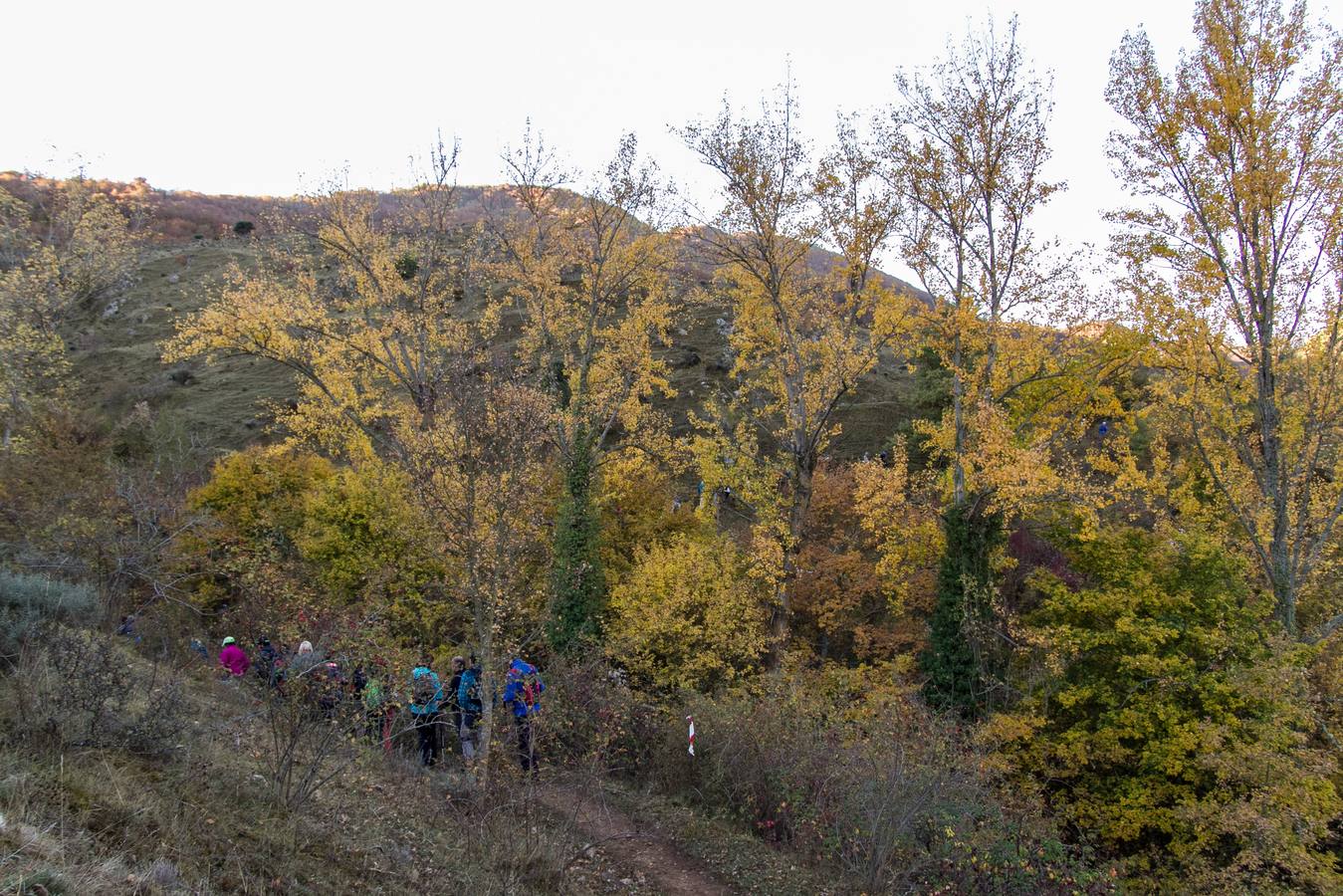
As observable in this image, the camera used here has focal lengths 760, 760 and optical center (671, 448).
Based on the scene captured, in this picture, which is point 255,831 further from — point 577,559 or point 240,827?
point 577,559

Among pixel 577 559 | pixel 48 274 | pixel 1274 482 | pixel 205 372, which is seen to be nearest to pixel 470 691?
pixel 577 559

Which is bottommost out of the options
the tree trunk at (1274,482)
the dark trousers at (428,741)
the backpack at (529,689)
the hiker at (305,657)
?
the dark trousers at (428,741)

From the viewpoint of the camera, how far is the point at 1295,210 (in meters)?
14.0

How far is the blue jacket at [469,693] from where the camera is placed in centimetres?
1037

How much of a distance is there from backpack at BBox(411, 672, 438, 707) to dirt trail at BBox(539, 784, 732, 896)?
1.89 metres

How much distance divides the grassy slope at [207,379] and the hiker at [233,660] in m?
22.0

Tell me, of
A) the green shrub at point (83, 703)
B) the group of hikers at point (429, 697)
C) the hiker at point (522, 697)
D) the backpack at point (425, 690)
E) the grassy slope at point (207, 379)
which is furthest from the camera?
the grassy slope at point (207, 379)

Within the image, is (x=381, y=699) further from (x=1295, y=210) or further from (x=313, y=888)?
(x=1295, y=210)

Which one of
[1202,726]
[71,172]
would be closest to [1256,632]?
[1202,726]

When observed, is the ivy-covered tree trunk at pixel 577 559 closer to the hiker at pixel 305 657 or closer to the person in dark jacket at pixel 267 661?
the hiker at pixel 305 657

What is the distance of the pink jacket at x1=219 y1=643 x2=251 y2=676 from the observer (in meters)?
10.6

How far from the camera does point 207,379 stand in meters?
41.9

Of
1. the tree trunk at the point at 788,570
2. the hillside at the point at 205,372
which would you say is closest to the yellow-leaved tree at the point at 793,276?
the tree trunk at the point at 788,570

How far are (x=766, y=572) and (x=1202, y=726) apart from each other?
7770mm
